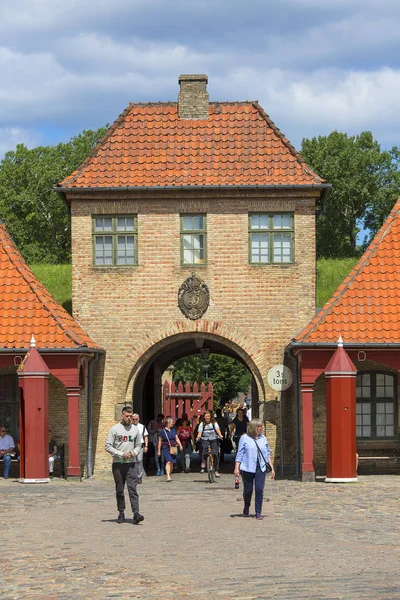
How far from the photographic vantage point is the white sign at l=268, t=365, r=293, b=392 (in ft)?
92.5

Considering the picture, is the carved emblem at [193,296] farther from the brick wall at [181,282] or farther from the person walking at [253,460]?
the person walking at [253,460]

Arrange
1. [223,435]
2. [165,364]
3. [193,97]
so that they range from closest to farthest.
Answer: [193,97]
[223,435]
[165,364]

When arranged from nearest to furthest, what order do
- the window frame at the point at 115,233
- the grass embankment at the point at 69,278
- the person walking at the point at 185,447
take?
the window frame at the point at 115,233 → the person walking at the point at 185,447 → the grass embankment at the point at 69,278

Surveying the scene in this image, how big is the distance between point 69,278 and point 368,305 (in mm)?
17380

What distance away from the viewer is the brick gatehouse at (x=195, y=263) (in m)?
29.0

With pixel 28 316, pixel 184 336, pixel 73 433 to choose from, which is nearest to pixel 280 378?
pixel 184 336

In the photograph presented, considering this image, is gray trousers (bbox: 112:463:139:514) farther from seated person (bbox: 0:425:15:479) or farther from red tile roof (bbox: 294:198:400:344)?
seated person (bbox: 0:425:15:479)

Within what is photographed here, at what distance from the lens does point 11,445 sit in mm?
27750

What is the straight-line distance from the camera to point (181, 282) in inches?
1147

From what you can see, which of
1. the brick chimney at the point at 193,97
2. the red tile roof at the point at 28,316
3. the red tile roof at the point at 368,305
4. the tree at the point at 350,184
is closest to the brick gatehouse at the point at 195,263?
the red tile roof at the point at 28,316

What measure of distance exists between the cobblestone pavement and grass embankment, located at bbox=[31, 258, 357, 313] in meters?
17.2

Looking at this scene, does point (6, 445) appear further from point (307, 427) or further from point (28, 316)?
point (307, 427)

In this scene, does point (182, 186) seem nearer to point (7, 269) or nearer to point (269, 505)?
point (7, 269)

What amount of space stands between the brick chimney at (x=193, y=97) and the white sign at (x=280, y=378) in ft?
23.0
